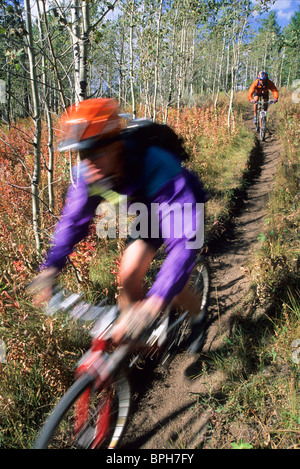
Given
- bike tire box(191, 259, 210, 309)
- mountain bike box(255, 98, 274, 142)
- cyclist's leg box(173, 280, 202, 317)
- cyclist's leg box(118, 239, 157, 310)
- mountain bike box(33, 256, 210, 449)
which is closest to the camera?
mountain bike box(33, 256, 210, 449)

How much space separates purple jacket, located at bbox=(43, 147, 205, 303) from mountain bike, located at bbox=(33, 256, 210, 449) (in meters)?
0.37

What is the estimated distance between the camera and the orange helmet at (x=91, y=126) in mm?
1763

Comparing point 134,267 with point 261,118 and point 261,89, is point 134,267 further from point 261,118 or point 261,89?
point 261,89

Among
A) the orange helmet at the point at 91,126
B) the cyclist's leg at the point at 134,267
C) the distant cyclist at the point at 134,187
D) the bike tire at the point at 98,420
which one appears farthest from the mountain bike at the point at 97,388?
the orange helmet at the point at 91,126

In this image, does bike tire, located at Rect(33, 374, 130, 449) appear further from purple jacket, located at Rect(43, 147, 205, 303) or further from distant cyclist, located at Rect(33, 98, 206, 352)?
purple jacket, located at Rect(43, 147, 205, 303)

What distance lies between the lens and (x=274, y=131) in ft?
36.8

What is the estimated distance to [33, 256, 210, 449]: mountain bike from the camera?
167 cm

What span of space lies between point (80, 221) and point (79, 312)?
2.26ft

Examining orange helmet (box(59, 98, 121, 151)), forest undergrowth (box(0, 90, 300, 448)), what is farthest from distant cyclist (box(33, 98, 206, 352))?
forest undergrowth (box(0, 90, 300, 448))

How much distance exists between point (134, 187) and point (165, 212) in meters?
0.31

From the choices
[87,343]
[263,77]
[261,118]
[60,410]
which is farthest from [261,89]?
[60,410]

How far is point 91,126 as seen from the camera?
5.79 ft
